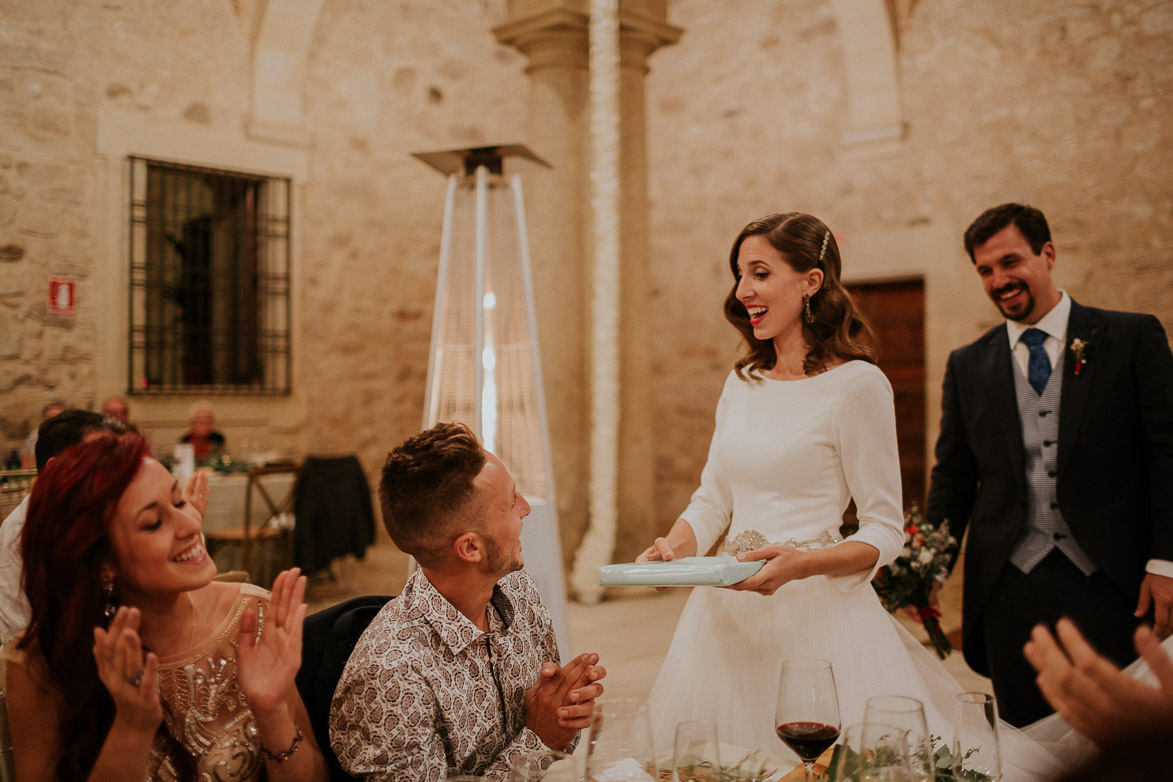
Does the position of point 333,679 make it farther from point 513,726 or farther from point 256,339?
→ point 256,339

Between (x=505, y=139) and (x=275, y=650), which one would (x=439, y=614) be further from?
(x=505, y=139)

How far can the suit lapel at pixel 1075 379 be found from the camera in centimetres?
232

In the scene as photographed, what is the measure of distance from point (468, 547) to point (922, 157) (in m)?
5.83

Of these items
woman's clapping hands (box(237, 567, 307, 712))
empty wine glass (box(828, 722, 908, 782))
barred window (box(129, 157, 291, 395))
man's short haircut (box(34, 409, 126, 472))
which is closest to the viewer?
empty wine glass (box(828, 722, 908, 782))

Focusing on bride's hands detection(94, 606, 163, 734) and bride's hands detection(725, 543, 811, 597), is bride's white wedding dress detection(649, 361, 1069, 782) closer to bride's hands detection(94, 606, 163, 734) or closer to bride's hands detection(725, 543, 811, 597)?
bride's hands detection(725, 543, 811, 597)

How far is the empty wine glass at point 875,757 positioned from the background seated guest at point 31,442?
17.3ft

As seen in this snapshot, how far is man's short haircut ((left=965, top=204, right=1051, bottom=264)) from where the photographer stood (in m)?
2.34

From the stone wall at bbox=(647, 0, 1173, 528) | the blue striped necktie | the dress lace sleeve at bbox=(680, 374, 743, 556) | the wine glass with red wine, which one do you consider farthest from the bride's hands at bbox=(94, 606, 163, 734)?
the stone wall at bbox=(647, 0, 1173, 528)

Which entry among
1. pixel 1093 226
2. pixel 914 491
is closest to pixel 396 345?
pixel 914 491

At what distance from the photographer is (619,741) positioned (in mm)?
1035

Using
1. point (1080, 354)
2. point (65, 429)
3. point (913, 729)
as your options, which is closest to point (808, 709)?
point (913, 729)

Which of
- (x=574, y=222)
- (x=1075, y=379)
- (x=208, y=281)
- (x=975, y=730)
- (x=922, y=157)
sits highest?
(x=922, y=157)

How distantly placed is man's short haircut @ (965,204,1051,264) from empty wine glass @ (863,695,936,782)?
1736 mm

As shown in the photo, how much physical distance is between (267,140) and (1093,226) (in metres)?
6.04
